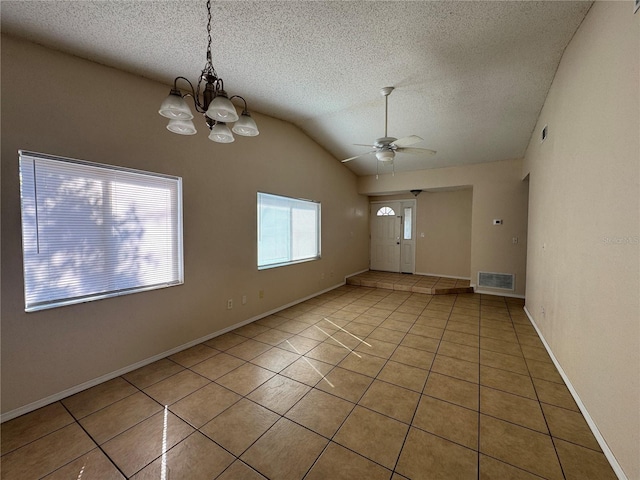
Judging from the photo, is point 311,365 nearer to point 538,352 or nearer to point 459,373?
point 459,373

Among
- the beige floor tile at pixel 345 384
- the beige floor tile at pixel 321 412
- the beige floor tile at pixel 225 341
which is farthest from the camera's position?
the beige floor tile at pixel 225 341

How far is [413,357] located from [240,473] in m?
2.00

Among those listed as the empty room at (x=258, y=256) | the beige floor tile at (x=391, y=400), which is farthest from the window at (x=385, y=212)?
the beige floor tile at (x=391, y=400)

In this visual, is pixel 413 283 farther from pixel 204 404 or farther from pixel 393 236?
pixel 204 404

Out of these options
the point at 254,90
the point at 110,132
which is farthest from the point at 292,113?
the point at 110,132

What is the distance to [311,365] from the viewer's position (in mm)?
2645

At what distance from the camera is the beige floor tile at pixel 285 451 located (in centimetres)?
149

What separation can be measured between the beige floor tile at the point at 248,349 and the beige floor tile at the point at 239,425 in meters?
0.78

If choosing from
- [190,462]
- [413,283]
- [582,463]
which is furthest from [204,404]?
[413,283]

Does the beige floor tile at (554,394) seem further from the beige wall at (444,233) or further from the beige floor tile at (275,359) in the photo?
the beige wall at (444,233)

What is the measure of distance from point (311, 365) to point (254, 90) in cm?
329

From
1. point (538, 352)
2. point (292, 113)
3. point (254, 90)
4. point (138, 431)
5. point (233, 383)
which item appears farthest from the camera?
point (292, 113)

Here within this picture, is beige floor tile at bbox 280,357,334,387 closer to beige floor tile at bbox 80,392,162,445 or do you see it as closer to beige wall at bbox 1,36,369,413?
beige floor tile at bbox 80,392,162,445

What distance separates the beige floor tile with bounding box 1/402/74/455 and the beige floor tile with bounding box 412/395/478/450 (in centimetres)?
265
